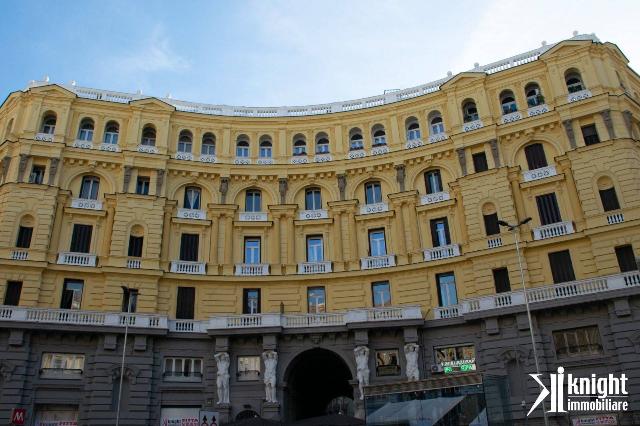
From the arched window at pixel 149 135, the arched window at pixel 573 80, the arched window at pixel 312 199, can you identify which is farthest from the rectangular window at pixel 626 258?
the arched window at pixel 149 135

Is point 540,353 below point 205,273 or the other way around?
below

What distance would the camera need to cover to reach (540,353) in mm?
33562

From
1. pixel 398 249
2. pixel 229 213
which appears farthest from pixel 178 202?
pixel 398 249

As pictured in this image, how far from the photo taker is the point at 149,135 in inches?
1796

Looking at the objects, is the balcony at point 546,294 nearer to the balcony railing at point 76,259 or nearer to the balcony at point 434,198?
the balcony at point 434,198

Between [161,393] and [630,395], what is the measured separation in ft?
92.5

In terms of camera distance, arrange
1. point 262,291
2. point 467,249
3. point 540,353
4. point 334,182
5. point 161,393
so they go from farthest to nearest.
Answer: point 334,182
point 262,291
point 467,249
point 161,393
point 540,353

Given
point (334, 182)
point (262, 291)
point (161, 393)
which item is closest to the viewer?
point (161, 393)

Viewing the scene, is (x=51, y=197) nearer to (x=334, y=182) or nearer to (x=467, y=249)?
(x=334, y=182)

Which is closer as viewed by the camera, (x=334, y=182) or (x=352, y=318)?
(x=352, y=318)

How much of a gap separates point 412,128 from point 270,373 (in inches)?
887

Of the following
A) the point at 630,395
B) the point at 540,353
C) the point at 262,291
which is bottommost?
the point at 630,395

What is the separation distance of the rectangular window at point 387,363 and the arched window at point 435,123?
17802 millimetres

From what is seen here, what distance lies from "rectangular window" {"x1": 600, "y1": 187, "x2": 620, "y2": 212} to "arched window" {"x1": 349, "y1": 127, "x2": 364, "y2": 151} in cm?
1863
